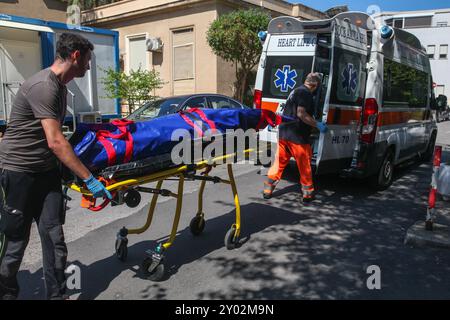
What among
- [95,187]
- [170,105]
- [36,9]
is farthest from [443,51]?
[95,187]

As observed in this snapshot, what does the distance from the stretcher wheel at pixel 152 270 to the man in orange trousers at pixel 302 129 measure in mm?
3026

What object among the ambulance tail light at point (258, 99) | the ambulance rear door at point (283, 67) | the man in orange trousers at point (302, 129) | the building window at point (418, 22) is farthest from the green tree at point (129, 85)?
the building window at point (418, 22)

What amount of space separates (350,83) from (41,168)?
470cm

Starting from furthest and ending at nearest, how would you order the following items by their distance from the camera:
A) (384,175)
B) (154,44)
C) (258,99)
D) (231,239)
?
(154,44) → (258,99) → (384,175) → (231,239)

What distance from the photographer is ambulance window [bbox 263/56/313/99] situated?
6828mm

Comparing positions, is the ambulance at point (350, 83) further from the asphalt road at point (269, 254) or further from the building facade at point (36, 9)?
the building facade at point (36, 9)

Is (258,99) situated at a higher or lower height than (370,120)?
higher

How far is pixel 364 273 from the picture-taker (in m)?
3.96

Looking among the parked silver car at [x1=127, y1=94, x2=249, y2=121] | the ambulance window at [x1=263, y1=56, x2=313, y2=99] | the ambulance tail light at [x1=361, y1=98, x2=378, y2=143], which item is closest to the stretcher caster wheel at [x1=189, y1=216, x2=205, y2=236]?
the ambulance tail light at [x1=361, y1=98, x2=378, y2=143]

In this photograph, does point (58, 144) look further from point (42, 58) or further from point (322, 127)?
point (42, 58)

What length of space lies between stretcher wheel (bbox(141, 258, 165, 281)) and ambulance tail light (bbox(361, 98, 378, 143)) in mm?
3956

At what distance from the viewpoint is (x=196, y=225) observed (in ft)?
15.9

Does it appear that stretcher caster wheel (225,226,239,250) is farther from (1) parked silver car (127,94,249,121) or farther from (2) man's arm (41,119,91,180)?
(1) parked silver car (127,94,249,121)
